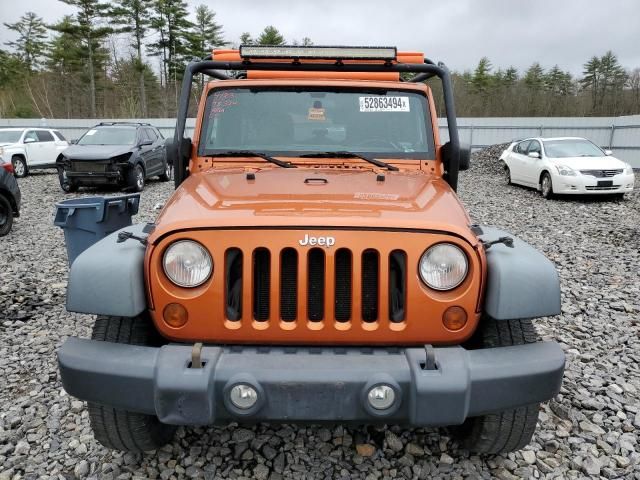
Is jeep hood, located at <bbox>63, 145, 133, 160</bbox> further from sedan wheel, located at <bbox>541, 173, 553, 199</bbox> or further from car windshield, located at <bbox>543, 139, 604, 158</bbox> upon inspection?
car windshield, located at <bbox>543, 139, 604, 158</bbox>

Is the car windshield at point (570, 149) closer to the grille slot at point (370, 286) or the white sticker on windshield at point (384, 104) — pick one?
the white sticker on windshield at point (384, 104)

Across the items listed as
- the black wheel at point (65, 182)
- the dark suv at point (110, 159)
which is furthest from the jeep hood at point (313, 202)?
the black wheel at point (65, 182)

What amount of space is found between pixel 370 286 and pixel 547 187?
11.8 metres

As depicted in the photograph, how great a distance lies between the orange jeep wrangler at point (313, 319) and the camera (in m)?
1.99

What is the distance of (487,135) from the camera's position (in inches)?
976

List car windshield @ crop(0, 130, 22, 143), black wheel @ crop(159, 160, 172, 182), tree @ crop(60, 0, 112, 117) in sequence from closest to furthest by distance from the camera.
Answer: black wheel @ crop(159, 160, 172, 182)
car windshield @ crop(0, 130, 22, 143)
tree @ crop(60, 0, 112, 117)

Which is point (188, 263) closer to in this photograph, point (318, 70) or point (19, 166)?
point (318, 70)

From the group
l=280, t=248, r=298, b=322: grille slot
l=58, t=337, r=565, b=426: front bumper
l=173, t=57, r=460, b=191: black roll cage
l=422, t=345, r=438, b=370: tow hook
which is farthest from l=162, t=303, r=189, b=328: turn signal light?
l=173, t=57, r=460, b=191: black roll cage

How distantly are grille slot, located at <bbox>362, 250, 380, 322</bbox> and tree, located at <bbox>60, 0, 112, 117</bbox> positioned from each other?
42685 millimetres

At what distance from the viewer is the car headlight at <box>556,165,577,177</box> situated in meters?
11.9

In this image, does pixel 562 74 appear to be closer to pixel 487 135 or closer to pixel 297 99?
pixel 487 135

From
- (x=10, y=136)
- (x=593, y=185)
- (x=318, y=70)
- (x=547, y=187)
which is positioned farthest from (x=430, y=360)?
(x=10, y=136)

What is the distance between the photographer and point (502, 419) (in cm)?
242

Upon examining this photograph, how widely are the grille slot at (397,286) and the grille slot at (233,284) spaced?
25.8 inches
